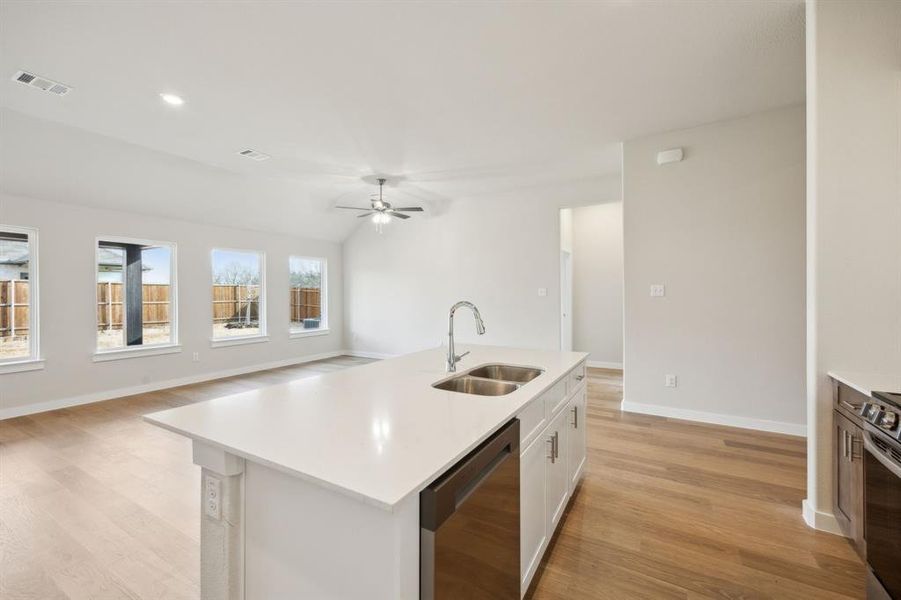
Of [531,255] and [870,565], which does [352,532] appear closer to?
[870,565]

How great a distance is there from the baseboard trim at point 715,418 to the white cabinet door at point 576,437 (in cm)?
177

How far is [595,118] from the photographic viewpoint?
3.53 m

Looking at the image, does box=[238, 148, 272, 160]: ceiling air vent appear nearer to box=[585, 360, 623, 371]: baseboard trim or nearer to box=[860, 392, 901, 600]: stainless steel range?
box=[860, 392, 901, 600]: stainless steel range

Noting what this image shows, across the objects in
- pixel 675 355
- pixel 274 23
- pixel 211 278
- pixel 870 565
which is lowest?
pixel 870 565

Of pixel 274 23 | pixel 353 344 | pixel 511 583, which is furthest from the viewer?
pixel 353 344

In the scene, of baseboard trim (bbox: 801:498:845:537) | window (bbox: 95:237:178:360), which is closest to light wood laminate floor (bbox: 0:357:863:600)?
baseboard trim (bbox: 801:498:845:537)

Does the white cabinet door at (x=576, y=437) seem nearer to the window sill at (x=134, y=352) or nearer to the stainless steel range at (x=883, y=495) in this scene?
the stainless steel range at (x=883, y=495)

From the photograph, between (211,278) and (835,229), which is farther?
(211,278)

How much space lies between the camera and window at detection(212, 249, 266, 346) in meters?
6.07

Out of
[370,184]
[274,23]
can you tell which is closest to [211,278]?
[370,184]

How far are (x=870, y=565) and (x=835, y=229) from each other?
1544 mm

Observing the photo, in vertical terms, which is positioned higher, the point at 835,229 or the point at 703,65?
the point at 703,65

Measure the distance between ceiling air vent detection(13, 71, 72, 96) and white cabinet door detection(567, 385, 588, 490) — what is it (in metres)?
4.25

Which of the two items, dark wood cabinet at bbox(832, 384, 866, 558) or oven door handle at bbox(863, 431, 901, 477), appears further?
dark wood cabinet at bbox(832, 384, 866, 558)
